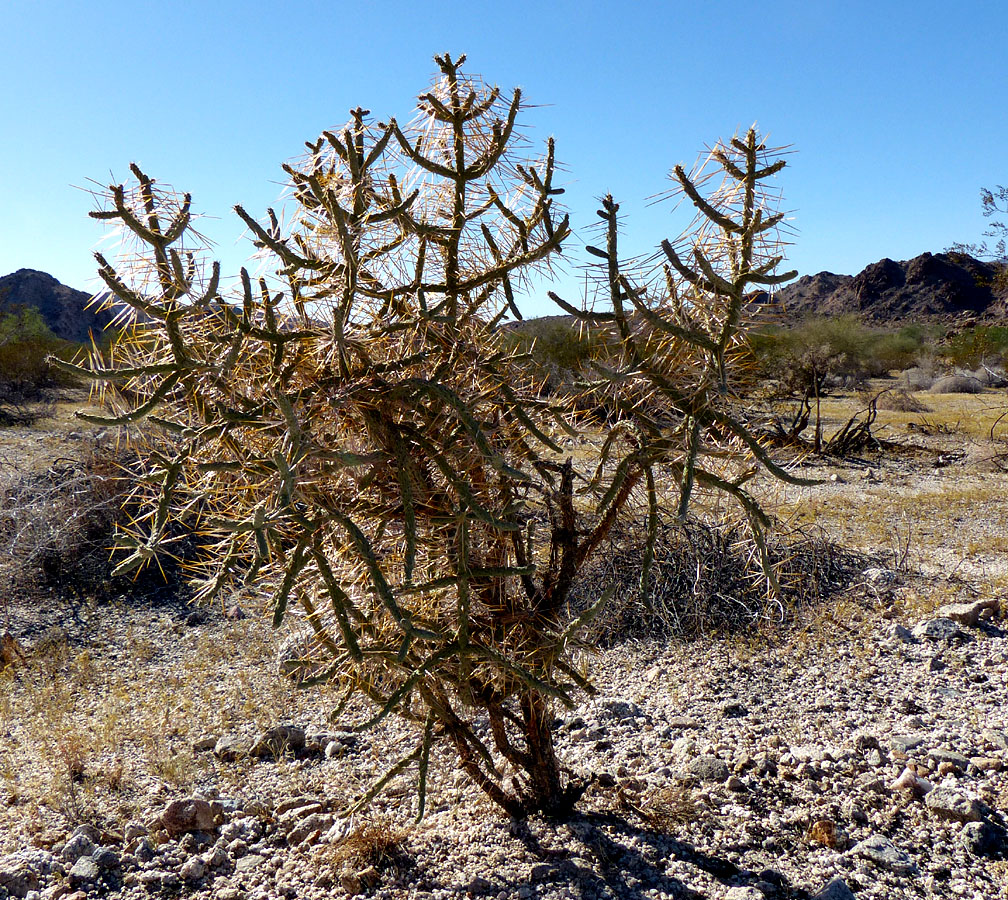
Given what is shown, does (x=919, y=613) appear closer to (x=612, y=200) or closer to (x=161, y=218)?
(x=612, y=200)

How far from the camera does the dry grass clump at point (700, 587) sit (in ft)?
16.8

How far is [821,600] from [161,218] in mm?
4932

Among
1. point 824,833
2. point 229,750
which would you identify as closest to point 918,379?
point 824,833

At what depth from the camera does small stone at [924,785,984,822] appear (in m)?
2.83

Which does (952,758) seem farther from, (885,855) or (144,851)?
(144,851)

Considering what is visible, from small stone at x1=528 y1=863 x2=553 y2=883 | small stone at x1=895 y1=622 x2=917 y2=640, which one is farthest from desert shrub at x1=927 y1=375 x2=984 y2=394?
small stone at x1=528 y1=863 x2=553 y2=883

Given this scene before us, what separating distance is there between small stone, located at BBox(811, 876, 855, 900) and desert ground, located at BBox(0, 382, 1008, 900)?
0.03 ft

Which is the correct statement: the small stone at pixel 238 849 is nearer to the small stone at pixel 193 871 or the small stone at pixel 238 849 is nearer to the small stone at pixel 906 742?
the small stone at pixel 193 871

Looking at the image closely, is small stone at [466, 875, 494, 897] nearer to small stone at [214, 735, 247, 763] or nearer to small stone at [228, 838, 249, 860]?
small stone at [228, 838, 249, 860]

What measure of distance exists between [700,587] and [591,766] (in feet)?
6.87

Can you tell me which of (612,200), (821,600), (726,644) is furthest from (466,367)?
(821,600)

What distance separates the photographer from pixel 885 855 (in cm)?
268

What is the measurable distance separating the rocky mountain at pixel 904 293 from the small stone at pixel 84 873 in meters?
62.8

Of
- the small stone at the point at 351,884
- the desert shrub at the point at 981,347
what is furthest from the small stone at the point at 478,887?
the desert shrub at the point at 981,347
